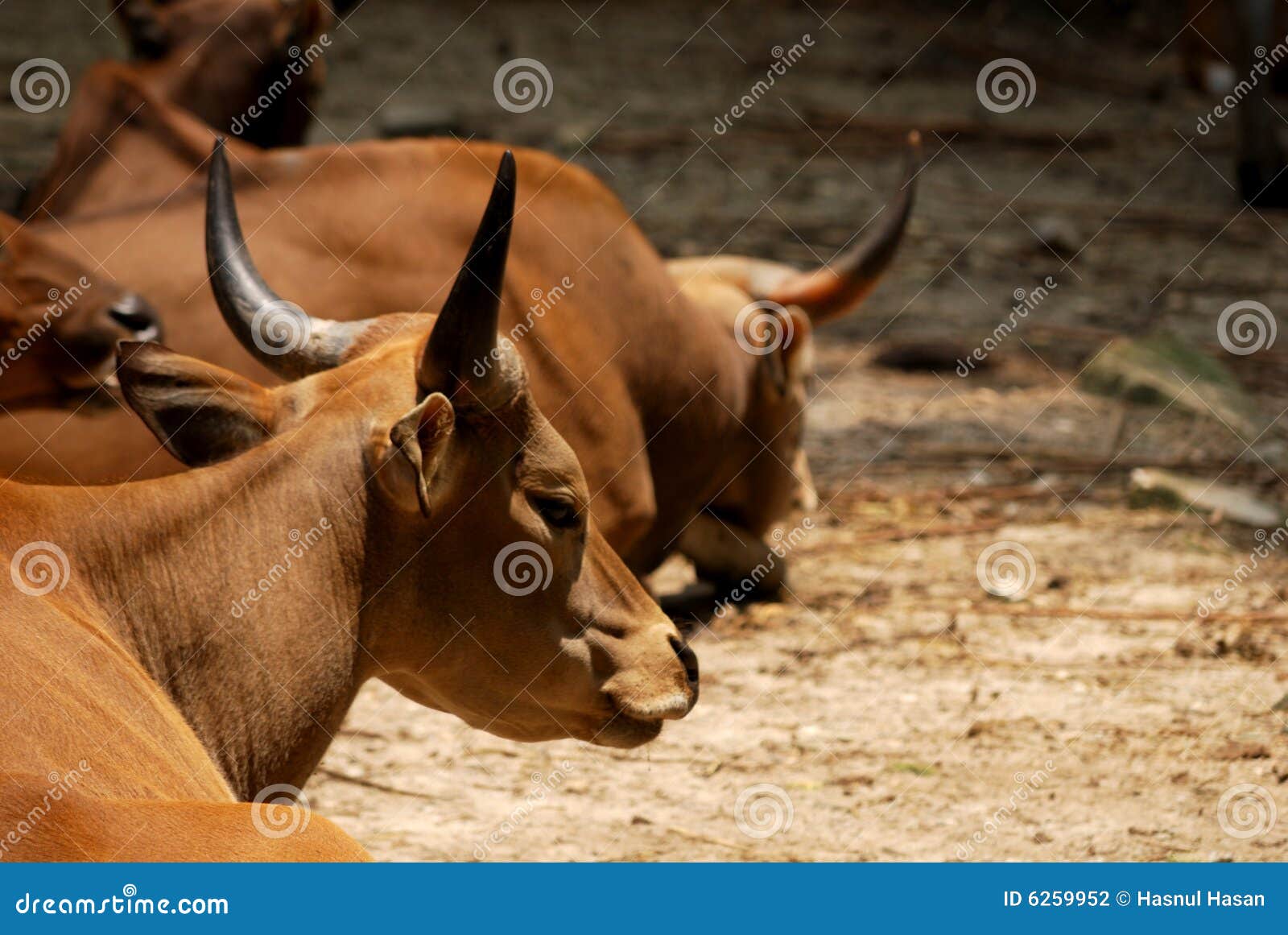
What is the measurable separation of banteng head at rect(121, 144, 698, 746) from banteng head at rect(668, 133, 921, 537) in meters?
2.38

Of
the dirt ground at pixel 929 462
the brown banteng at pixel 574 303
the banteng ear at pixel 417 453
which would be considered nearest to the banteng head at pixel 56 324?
the brown banteng at pixel 574 303

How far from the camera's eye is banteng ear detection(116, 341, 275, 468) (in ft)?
10.7

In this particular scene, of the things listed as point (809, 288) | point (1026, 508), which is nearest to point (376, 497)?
point (809, 288)

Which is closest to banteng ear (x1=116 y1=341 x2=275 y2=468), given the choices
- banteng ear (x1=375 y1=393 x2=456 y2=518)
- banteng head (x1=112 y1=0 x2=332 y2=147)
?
banteng ear (x1=375 y1=393 x2=456 y2=518)

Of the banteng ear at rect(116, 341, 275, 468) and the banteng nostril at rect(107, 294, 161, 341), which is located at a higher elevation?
the banteng nostril at rect(107, 294, 161, 341)

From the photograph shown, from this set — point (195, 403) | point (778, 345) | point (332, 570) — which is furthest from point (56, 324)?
point (778, 345)

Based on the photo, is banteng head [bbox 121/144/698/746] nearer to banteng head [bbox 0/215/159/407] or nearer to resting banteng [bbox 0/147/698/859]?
resting banteng [bbox 0/147/698/859]

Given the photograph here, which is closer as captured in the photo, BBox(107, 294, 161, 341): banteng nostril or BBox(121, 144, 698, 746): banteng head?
BBox(121, 144, 698, 746): banteng head

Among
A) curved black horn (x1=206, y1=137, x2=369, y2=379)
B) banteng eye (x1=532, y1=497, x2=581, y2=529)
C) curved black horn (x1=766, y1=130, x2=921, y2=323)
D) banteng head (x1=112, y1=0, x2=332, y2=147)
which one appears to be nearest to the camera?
banteng eye (x1=532, y1=497, x2=581, y2=529)

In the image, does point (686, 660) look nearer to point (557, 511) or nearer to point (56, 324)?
point (557, 511)

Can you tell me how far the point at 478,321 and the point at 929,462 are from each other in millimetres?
4451

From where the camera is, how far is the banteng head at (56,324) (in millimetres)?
4711

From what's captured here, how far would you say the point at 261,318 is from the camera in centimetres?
348

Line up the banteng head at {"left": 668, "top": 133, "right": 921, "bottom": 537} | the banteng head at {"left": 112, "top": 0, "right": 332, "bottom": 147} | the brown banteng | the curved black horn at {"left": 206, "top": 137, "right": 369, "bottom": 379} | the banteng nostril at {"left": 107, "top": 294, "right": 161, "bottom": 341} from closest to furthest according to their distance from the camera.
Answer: the curved black horn at {"left": 206, "top": 137, "right": 369, "bottom": 379} → the banteng nostril at {"left": 107, "top": 294, "right": 161, "bottom": 341} → the brown banteng → the banteng head at {"left": 668, "top": 133, "right": 921, "bottom": 537} → the banteng head at {"left": 112, "top": 0, "right": 332, "bottom": 147}
